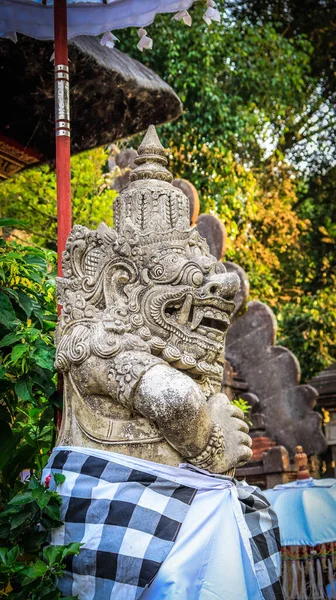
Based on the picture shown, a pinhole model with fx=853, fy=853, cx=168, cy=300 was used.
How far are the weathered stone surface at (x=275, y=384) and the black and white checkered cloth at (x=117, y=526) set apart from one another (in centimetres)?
681

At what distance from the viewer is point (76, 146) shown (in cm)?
675

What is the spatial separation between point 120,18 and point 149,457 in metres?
2.65

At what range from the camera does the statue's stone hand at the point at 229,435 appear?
Result: 3.43 m

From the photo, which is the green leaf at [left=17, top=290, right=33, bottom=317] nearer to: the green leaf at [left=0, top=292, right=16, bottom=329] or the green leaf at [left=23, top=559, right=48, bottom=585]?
the green leaf at [left=0, top=292, right=16, bottom=329]

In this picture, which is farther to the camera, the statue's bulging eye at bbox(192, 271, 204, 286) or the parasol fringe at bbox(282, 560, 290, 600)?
the parasol fringe at bbox(282, 560, 290, 600)

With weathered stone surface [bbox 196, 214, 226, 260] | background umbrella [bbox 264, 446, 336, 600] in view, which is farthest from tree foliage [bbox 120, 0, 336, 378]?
background umbrella [bbox 264, 446, 336, 600]

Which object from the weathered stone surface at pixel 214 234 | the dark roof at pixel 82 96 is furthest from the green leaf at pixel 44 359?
the weathered stone surface at pixel 214 234

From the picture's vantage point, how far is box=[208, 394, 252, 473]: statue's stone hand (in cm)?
343

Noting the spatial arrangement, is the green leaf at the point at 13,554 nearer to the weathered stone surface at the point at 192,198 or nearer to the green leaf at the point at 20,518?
the green leaf at the point at 20,518

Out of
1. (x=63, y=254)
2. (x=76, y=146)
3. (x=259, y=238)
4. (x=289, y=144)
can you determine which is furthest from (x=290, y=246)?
(x=63, y=254)

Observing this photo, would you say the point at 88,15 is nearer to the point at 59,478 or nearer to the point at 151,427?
the point at 151,427

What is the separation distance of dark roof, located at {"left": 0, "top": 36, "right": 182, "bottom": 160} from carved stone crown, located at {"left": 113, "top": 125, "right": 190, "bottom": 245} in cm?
206

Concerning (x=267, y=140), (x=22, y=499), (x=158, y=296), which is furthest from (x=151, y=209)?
(x=267, y=140)

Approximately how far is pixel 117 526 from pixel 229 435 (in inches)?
23.6
